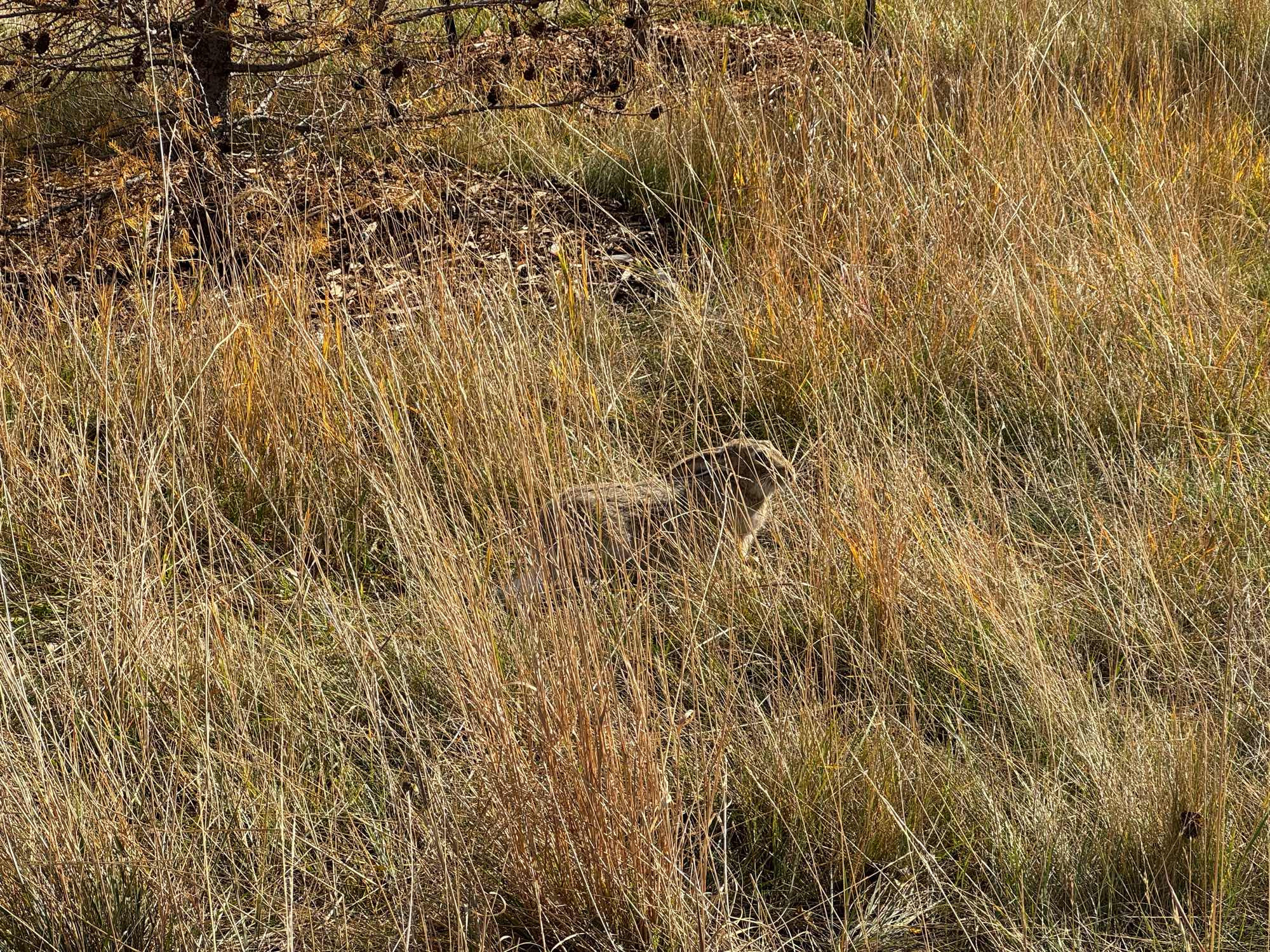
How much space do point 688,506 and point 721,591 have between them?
22cm

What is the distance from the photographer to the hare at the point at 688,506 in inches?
99.1

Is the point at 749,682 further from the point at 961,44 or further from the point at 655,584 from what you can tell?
the point at 961,44

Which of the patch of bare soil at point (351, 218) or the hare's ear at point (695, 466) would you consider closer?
the hare's ear at point (695, 466)

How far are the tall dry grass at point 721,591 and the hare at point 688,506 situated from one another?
0.29 ft

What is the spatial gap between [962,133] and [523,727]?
3014 millimetres

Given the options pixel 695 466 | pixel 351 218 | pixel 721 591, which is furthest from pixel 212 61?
pixel 721 591

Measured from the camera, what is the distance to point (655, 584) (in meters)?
2.66

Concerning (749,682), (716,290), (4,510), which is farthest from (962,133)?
(4,510)

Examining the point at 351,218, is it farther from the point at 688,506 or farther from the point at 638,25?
the point at 688,506

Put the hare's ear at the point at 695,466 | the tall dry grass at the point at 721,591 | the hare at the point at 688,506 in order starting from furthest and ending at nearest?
the hare's ear at the point at 695,466, the hare at the point at 688,506, the tall dry grass at the point at 721,591

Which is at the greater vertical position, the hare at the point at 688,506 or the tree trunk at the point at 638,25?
the tree trunk at the point at 638,25

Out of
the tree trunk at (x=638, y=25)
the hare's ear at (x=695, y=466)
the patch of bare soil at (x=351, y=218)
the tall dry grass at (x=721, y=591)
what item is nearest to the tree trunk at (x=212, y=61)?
the patch of bare soil at (x=351, y=218)

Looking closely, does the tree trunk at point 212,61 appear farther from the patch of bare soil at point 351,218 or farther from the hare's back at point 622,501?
the hare's back at point 622,501

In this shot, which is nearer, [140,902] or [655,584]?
[140,902]
